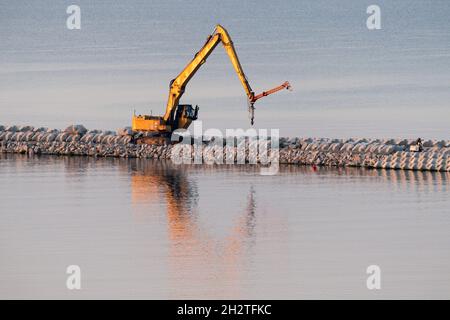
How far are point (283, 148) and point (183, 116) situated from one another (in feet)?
41.6

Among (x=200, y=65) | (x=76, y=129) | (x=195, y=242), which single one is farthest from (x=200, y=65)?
(x=195, y=242)

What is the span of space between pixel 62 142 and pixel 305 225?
4580cm

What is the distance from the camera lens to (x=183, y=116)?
7806cm

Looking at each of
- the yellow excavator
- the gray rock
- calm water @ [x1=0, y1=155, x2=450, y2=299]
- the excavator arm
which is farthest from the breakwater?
calm water @ [x1=0, y1=155, x2=450, y2=299]

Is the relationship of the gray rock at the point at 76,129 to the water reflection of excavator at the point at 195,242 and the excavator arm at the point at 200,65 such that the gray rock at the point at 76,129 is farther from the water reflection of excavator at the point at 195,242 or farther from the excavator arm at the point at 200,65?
the water reflection of excavator at the point at 195,242

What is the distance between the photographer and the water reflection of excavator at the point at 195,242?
26062mm

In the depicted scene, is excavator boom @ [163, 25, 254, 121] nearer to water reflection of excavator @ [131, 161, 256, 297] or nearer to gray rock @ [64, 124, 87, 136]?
gray rock @ [64, 124, 87, 136]

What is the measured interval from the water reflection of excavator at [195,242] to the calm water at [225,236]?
0.15 ft

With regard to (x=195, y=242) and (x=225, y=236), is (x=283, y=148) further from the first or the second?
(x=195, y=242)

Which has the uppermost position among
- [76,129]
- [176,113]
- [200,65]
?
[200,65]

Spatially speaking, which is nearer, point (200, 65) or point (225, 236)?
point (225, 236)
